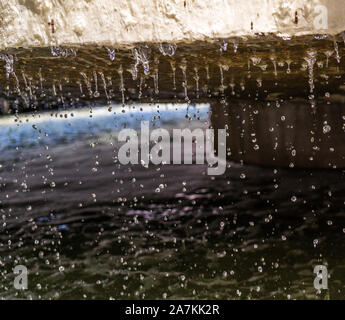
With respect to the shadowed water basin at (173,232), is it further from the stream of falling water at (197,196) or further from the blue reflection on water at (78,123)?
the blue reflection on water at (78,123)

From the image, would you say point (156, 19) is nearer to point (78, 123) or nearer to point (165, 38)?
point (165, 38)

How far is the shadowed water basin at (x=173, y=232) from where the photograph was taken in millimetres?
3670

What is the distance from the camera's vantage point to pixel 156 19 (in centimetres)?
243

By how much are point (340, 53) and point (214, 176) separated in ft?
16.0

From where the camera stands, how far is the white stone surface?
235 centimetres

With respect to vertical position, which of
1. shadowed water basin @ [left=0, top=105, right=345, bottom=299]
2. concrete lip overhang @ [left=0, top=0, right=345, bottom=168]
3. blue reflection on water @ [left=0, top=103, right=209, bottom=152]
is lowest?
blue reflection on water @ [left=0, top=103, right=209, bottom=152]

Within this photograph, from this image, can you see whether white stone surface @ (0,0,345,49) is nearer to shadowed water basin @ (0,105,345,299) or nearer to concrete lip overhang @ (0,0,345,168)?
concrete lip overhang @ (0,0,345,168)

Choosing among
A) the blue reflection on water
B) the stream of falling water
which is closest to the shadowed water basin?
the stream of falling water

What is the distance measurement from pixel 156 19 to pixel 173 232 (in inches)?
117

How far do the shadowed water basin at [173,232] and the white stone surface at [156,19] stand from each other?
6.34 feet

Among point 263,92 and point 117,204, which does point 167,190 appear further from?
point 263,92

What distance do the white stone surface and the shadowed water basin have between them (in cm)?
193

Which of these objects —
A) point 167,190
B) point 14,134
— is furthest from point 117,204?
point 14,134

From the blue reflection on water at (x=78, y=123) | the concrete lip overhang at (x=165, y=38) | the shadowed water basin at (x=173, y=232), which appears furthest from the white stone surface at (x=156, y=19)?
the blue reflection on water at (x=78, y=123)
